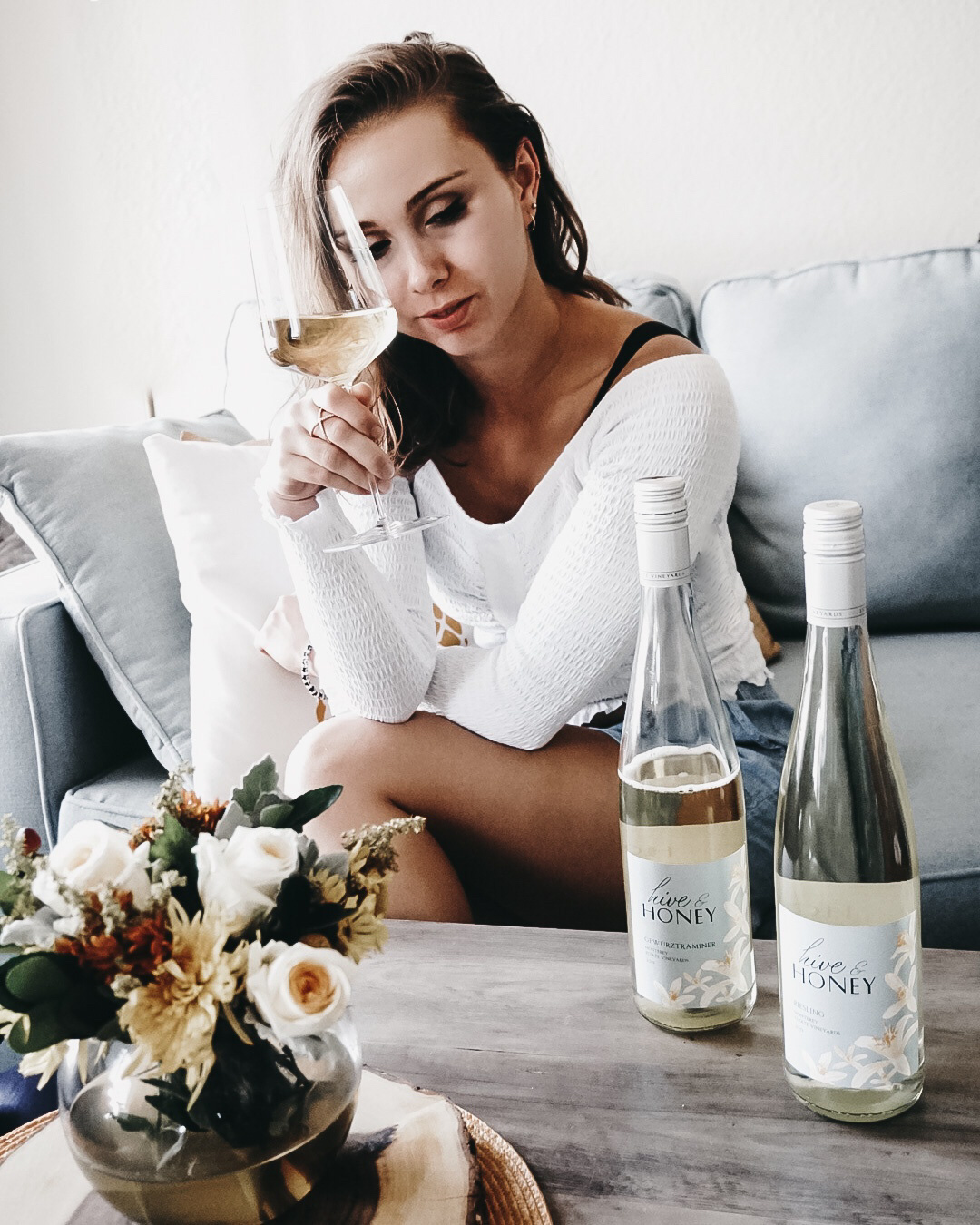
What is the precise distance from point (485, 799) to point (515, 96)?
59.6 inches

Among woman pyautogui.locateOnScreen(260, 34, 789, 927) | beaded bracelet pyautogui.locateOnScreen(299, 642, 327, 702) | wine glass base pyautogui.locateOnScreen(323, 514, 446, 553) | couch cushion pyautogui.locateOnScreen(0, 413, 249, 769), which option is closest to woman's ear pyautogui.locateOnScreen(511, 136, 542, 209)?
woman pyautogui.locateOnScreen(260, 34, 789, 927)

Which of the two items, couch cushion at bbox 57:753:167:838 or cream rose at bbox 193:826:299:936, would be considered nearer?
cream rose at bbox 193:826:299:936

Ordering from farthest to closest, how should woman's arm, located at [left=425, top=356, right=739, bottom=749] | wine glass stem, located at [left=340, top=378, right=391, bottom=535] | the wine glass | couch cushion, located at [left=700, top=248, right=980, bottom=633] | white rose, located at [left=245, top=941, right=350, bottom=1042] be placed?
1. couch cushion, located at [left=700, top=248, right=980, bottom=633]
2. woman's arm, located at [left=425, top=356, right=739, bottom=749]
3. wine glass stem, located at [left=340, top=378, right=391, bottom=535]
4. the wine glass
5. white rose, located at [left=245, top=941, right=350, bottom=1042]

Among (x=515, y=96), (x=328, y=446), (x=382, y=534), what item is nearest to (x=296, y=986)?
(x=382, y=534)

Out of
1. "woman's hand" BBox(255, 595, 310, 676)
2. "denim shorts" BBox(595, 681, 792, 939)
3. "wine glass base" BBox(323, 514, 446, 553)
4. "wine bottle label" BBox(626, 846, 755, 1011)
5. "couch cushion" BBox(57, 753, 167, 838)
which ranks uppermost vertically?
"wine glass base" BBox(323, 514, 446, 553)

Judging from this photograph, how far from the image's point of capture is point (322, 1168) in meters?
0.59

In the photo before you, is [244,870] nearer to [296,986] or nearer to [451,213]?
[296,986]

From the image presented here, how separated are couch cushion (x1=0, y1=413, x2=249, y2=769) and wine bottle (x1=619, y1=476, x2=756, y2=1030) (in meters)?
0.98

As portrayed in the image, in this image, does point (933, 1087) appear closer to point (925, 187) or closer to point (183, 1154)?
point (183, 1154)

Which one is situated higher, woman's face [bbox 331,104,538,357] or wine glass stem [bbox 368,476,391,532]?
woman's face [bbox 331,104,538,357]

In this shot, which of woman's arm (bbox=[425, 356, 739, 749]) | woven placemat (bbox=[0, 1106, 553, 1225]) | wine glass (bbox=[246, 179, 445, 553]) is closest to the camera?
woven placemat (bbox=[0, 1106, 553, 1225])

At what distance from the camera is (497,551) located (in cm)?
139

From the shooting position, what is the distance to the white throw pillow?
1481mm

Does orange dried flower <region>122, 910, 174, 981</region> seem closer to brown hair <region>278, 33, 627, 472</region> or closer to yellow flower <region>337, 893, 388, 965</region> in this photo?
yellow flower <region>337, 893, 388, 965</region>
